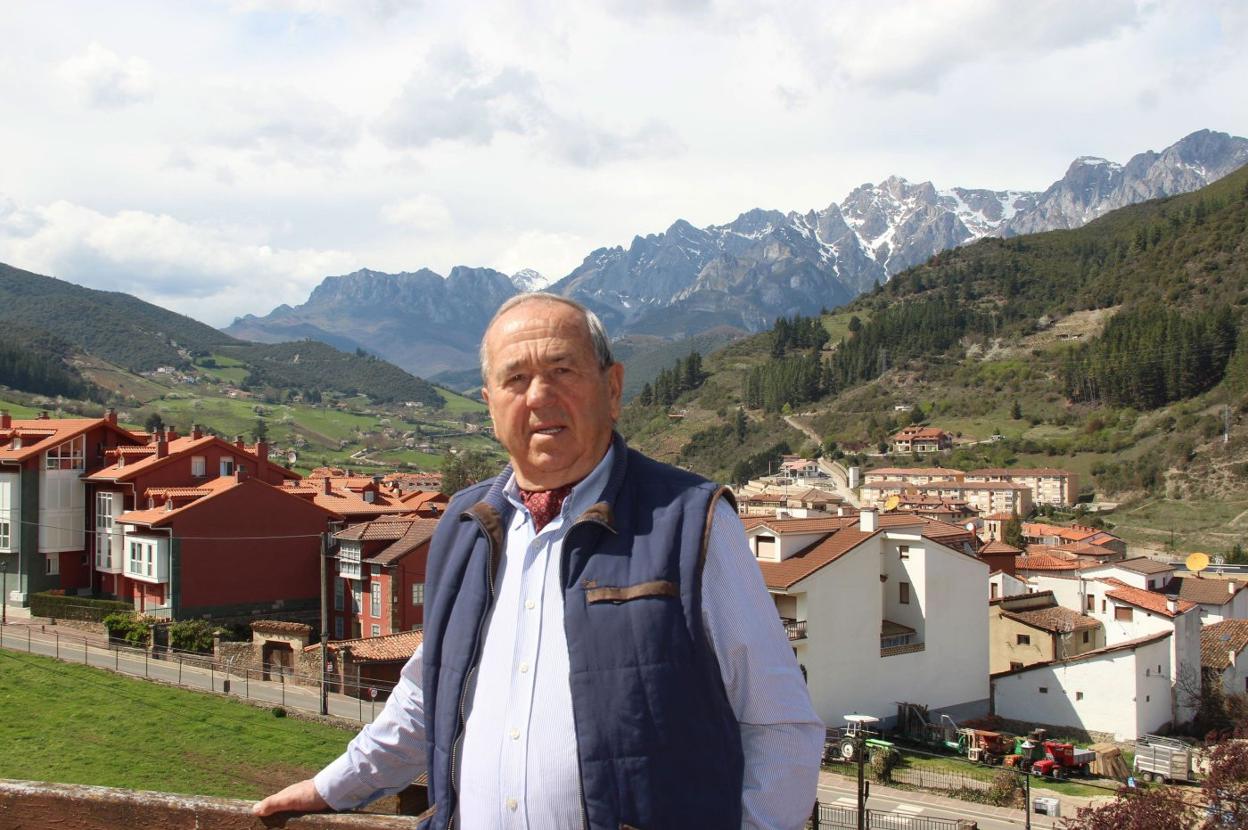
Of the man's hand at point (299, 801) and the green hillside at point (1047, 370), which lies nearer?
the man's hand at point (299, 801)

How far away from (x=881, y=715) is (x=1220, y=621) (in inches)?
683

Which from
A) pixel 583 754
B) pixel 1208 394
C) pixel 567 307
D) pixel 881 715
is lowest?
pixel 881 715

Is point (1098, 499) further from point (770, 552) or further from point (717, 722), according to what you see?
point (717, 722)

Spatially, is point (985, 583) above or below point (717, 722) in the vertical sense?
below

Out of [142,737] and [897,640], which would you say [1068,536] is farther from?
[142,737]

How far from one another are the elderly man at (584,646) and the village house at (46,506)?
3612 cm

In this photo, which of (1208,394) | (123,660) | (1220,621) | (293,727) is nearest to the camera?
(293,727)

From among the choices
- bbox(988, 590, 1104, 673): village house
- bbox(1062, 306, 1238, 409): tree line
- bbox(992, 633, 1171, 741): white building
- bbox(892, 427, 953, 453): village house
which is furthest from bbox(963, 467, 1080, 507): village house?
bbox(992, 633, 1171, 741): white building

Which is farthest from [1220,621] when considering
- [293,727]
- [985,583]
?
[293,727]

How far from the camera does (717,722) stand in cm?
217

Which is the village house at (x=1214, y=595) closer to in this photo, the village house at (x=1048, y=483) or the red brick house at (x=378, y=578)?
the red brick house at (x=378, y=578)

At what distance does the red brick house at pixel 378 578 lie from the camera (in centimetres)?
3080

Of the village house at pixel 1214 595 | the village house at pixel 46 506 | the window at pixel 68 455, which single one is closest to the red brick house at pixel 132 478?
the village house at pixel 46 506

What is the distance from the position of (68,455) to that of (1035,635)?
34.8 m
